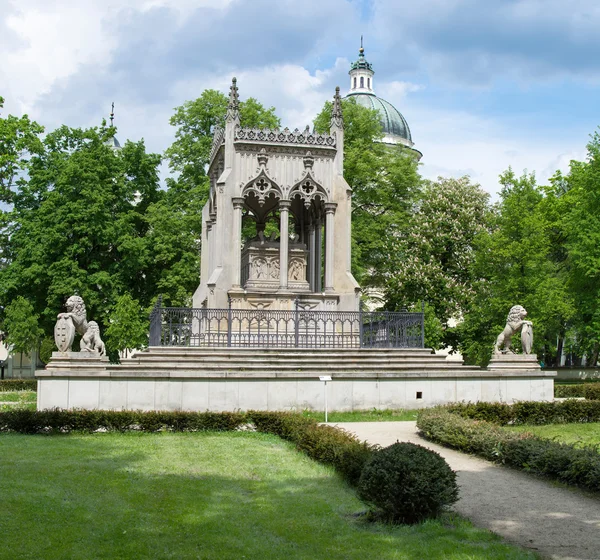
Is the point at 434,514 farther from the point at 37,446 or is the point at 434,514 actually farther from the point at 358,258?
the point at 358,258

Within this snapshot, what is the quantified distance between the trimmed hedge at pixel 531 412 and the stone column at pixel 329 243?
7.55 m

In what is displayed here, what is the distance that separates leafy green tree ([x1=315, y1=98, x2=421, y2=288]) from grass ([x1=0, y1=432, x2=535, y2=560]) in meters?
28.5

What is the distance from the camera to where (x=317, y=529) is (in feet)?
26.8

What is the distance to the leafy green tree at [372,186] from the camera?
134 ft

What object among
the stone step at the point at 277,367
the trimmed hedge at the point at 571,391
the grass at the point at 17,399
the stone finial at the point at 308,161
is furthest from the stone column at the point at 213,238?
the trimmed hedge at the point at 571,391

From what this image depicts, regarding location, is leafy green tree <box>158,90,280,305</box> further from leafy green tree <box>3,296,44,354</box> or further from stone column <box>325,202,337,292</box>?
stone column <box>325,202,337,292</box>

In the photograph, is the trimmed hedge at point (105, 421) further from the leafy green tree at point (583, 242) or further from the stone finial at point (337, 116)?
the leafy green tree at point (583, 242)

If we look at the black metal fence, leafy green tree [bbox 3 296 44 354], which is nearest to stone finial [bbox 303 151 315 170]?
the black metal fence

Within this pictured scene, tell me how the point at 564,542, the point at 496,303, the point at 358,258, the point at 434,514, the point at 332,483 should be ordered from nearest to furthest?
the point at 564,542 < the point at 434,514 < the point at 332,483 < the point at 496,303 < the point at 358,258

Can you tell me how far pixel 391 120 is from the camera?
74.3 meters

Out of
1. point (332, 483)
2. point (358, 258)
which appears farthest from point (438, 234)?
point (332, 483)

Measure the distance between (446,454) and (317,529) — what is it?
629 cm

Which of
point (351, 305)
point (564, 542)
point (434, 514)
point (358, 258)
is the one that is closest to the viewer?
point (564, 542)

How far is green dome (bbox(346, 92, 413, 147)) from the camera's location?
7331 centimetres
